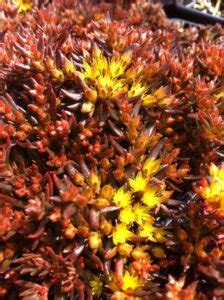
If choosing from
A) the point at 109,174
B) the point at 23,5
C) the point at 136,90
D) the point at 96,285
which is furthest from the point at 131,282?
the point at 23,5

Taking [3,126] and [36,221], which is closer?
[36,221]

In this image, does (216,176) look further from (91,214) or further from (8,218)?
(8,218)

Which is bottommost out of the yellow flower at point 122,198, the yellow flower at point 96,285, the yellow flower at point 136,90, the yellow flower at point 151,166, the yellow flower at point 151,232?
the yellow flower at point 96,285

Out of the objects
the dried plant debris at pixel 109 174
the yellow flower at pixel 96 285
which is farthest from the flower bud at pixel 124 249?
the yellow flower at pixel 96 285

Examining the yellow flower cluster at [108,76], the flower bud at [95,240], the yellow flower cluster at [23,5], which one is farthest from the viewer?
the yellow flower cluster at [23,5]

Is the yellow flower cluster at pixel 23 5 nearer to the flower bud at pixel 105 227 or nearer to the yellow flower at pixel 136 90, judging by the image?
the yellow flower at pixel 136 90

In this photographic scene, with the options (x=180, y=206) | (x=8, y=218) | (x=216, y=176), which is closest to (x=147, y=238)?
(x=180, y=206)

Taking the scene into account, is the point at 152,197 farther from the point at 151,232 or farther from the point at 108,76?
the point at 108,76

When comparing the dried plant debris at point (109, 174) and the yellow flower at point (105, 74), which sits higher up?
the yellow flower at point (105, 74)
